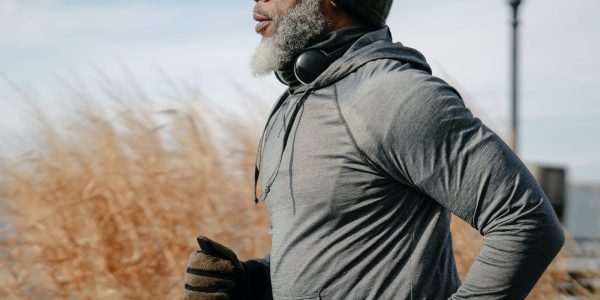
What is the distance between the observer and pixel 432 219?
1.80m

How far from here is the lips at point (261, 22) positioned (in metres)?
2.16

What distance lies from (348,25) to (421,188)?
581 mm

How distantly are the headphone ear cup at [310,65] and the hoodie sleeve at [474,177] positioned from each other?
0.31 m

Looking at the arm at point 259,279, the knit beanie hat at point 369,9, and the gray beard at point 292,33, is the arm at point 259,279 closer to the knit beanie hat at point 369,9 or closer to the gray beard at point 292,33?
the gray beard at point 292,33

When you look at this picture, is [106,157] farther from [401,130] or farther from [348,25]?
[401,130]

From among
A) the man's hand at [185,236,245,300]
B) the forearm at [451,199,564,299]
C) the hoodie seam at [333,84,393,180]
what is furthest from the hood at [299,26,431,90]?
the man's hand at [185,236,245,300]

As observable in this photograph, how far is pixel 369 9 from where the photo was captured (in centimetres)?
207

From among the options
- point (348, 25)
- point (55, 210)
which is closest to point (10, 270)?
point (55, 210)

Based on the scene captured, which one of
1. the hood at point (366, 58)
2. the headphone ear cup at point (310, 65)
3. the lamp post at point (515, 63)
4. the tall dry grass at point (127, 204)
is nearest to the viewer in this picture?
the hood at point (366, 58)

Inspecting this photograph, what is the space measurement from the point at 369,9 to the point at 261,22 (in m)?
0.31

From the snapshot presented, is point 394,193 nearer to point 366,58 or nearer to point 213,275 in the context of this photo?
point 366,58

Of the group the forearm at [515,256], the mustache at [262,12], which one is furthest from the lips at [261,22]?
the forearm at [515,256]

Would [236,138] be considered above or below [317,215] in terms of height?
below

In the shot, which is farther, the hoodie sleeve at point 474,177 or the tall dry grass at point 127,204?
the tall dry grass at point 127,204
